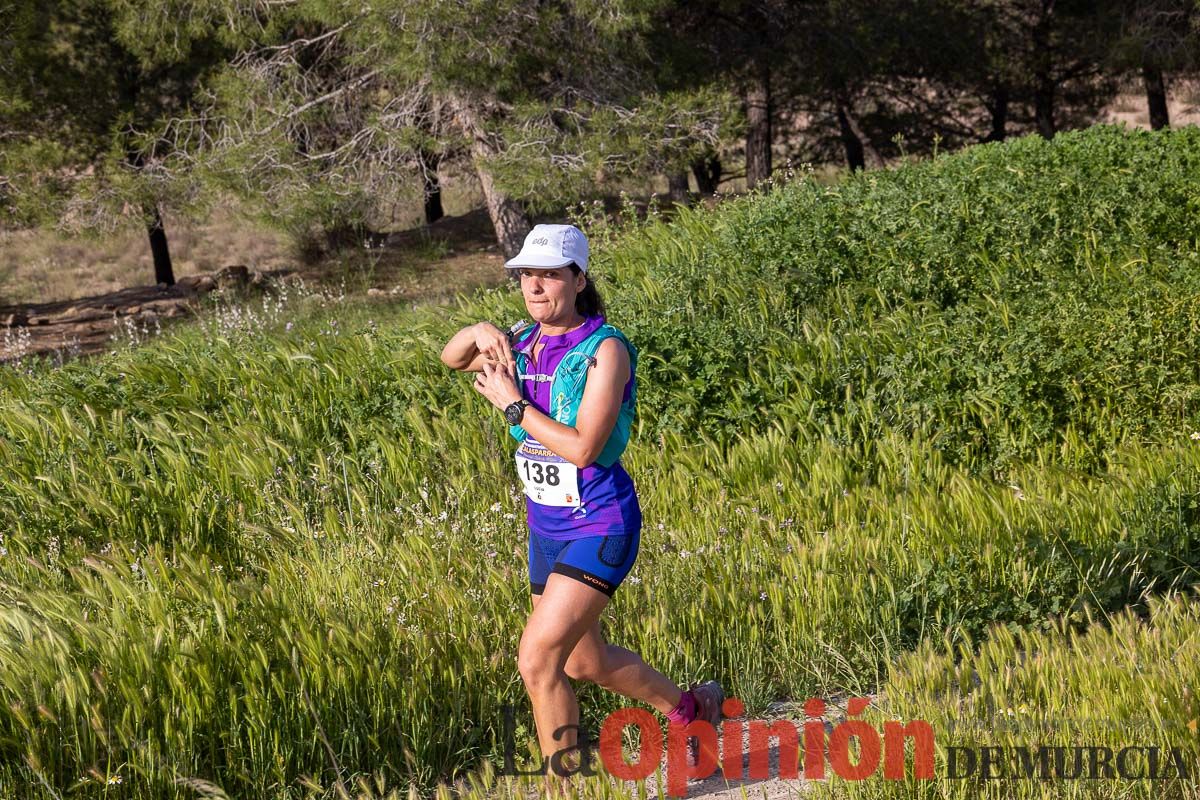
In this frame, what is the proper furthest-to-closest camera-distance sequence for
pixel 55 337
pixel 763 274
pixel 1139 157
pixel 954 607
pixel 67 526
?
1. pixel 55 337
2. pixel 1139 157
3. pixel 763 274
4. pixel 67 526
5. pixel 954 607

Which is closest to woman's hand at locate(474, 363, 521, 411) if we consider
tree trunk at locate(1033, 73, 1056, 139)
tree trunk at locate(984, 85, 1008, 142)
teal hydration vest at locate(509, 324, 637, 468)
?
teal hydration vest at locate(509, 324, 637, 468)

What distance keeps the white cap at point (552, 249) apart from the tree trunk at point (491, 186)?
9.50 metres

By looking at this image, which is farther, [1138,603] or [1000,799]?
[1138,603]

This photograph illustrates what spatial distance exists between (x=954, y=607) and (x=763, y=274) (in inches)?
170

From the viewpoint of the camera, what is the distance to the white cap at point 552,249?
135 inches

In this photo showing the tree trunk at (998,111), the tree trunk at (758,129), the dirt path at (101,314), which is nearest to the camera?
the dirt path at (101,314)

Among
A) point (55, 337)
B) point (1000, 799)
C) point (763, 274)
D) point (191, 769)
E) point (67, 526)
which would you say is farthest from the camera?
point (55, 337)

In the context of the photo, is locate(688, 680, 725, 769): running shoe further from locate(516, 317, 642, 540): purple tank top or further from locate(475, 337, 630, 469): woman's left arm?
locate(475, 337, 630, 469): woman's left arm

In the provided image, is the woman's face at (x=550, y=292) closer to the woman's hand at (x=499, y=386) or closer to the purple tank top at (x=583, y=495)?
the purple tank top at (x=583, y=495)

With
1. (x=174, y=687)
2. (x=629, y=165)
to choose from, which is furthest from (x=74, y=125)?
(x=174, y=687)

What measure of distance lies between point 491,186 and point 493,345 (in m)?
11.4

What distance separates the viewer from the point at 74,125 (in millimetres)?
15242

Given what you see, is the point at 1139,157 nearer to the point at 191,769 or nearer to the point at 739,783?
the point at 739,783

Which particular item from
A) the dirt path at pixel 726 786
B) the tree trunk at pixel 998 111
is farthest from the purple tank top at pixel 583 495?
the tree trunk at pixel 998 111
